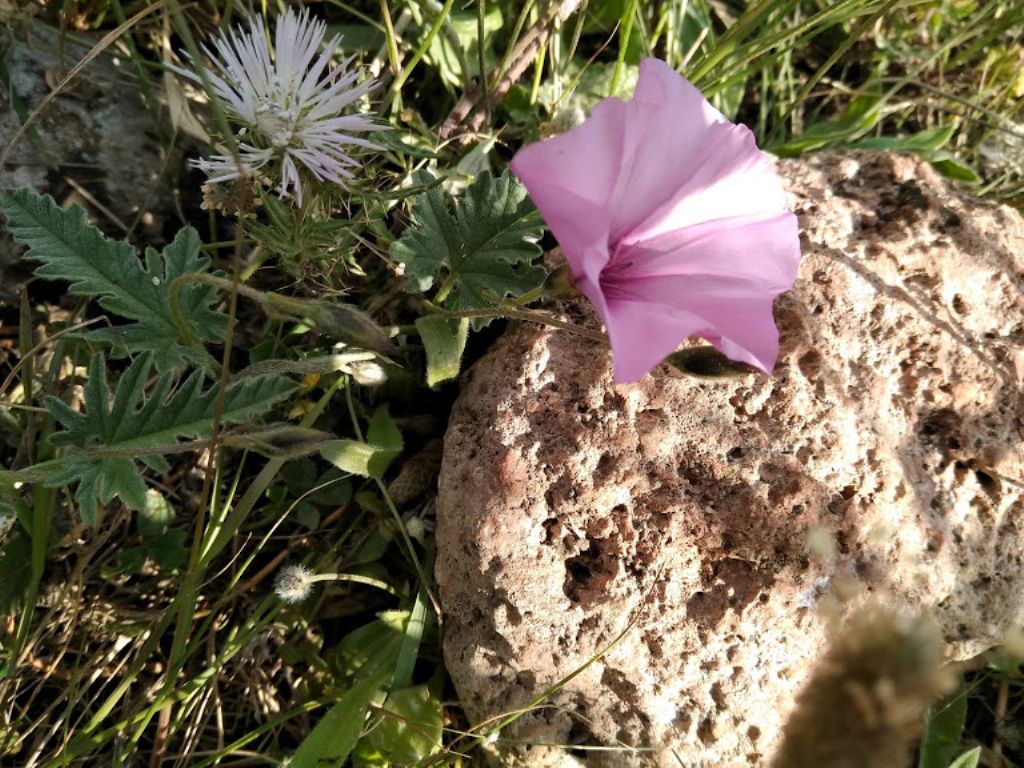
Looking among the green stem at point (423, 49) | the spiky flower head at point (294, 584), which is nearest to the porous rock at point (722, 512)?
the spiky flower head at point (294, 584)

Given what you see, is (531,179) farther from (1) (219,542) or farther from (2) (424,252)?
(1) (219,542)

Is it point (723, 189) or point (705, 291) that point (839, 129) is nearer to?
point (723, 189)

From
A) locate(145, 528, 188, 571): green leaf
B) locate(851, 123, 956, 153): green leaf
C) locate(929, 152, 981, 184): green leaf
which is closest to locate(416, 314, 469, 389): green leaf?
locate(145, 528, 188, 571): green leaf

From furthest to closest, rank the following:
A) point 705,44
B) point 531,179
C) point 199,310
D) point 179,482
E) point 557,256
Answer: point 705,44
point 179,482
point 557,256
point 199,310
point 531,179

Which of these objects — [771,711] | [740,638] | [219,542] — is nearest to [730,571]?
[740,638]

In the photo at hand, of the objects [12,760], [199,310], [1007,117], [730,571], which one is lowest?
[12,760]
